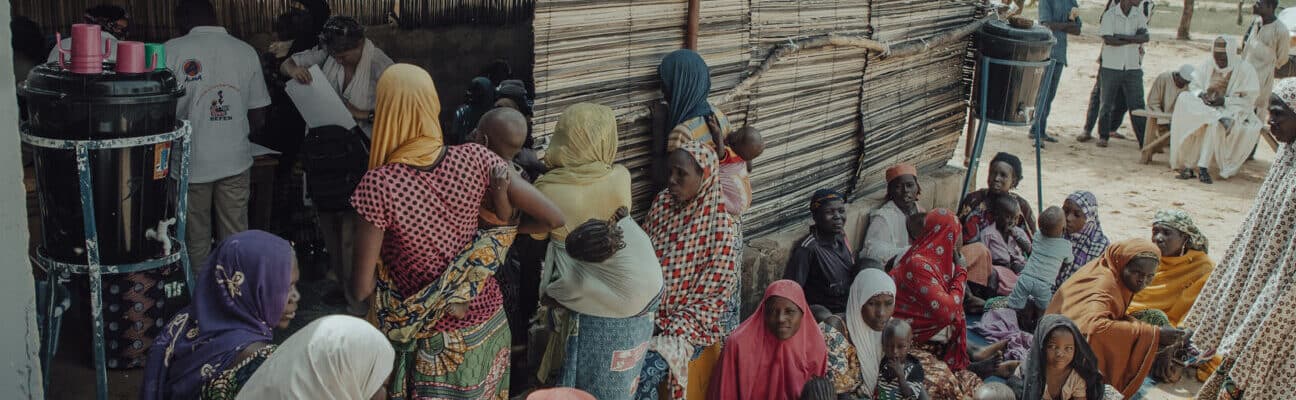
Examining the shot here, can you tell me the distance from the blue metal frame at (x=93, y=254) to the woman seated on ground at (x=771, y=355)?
235 centimetres

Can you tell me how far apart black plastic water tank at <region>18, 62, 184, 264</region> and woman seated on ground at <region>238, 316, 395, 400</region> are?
150 centimetres

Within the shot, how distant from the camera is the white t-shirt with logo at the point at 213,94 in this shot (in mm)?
5180

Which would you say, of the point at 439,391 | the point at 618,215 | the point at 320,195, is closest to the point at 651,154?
the point at 618,215

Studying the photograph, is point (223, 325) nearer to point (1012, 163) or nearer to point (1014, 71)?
point (1012, 163)

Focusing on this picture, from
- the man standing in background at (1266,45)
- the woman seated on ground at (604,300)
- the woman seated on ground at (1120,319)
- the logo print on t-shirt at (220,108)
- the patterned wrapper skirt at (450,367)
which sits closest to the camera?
the patterned wrapper skirt at (450,367)

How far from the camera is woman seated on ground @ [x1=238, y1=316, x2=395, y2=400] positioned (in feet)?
9.19

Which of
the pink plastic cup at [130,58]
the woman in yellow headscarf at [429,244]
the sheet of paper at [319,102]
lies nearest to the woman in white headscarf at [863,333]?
the woman in yellow headscarf at [429,244]

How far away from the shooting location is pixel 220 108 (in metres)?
5.28

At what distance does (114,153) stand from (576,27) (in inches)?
75.2

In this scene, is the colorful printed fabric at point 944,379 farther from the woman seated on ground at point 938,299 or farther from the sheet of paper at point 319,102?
the sheet of paper at point 319,102

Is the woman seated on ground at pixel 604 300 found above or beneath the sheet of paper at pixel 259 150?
beneath

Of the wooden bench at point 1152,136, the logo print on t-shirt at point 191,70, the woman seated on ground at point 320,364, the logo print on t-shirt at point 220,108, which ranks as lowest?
the wooden bench at point 1152,136

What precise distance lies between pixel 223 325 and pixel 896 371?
322 centimetres

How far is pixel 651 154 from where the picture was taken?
18.2ft
